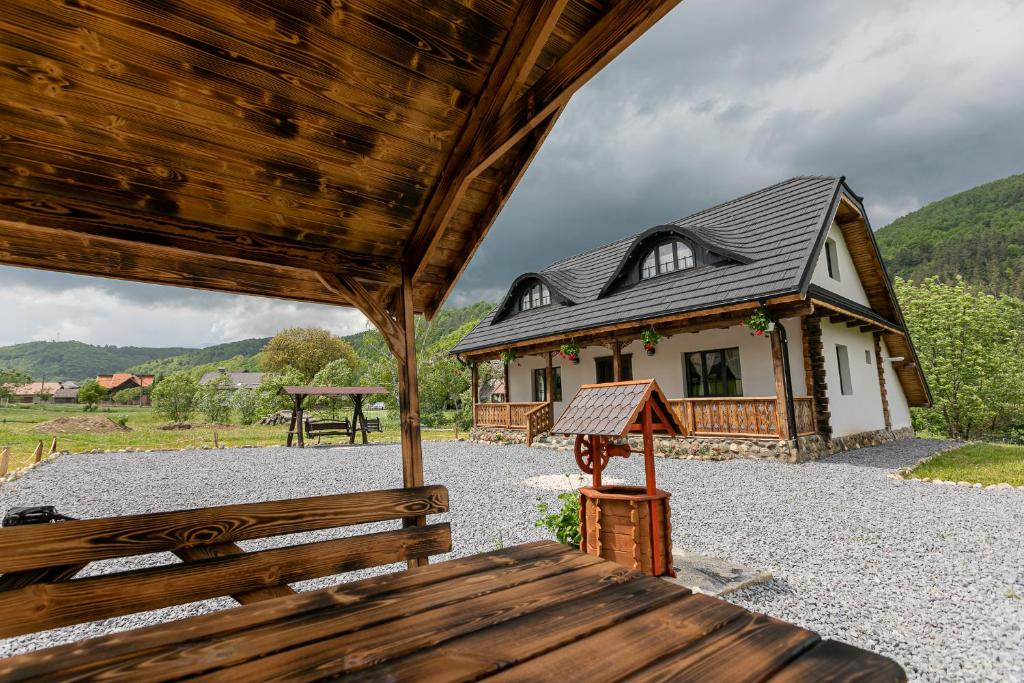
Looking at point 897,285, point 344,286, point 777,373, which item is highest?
point 897,285

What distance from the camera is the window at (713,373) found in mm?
11023

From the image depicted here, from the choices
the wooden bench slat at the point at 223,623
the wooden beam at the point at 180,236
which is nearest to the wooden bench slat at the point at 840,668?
the wooden bench slat at the point at 223,623

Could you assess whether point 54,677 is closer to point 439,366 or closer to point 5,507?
Result: point 5,507

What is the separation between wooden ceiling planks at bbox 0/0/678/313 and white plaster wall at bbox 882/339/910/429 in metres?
15.9

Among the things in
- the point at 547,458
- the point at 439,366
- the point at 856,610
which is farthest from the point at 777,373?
the point at 439,366

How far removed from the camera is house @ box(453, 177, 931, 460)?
9320mm

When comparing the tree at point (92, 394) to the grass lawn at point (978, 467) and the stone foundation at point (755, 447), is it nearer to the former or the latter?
the stone foundation at point (755, 447)

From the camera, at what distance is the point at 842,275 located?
11.9m

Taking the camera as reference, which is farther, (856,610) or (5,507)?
(5,507)

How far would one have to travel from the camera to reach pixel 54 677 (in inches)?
46.4

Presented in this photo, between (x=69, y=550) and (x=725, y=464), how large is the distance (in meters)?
9.40

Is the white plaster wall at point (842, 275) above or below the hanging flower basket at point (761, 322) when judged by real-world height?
above

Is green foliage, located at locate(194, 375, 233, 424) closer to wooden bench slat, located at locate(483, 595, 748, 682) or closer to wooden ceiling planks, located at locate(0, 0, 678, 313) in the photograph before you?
wooden ceiling planks, located at locate(0, 0, 678, 313)

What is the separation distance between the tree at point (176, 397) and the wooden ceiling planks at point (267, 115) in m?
26.5
